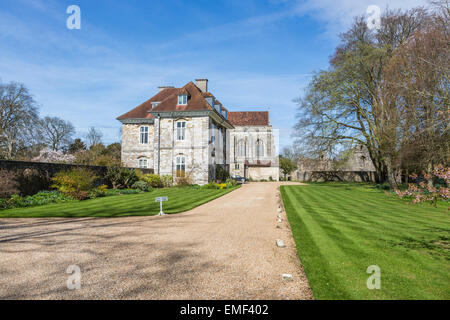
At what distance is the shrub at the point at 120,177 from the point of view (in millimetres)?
20078

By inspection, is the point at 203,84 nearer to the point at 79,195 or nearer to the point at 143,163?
the point at 143,163

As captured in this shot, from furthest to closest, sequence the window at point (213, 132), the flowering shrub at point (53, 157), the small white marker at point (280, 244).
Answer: the flowering shrub at point (53, 157)
the window at point (213, 132)
the small white marker at point (280, 244)

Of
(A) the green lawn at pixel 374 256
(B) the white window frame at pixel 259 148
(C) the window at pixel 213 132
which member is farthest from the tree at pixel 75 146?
(A) the green lawn at pixel 374 256

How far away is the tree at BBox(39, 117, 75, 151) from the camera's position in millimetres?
42312

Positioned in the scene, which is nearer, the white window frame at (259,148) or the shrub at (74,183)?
the shrub at (74,183)

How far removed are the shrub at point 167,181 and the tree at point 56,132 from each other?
89.7ft

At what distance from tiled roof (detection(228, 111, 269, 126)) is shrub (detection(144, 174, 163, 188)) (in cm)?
3193

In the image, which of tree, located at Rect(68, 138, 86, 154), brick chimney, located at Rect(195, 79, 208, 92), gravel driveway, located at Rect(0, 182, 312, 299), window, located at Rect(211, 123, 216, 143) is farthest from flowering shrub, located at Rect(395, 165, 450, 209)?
tree, located at Rect(68, 138, 86, 154)

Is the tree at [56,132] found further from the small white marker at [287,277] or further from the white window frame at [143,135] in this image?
the small white marker at [287,277]

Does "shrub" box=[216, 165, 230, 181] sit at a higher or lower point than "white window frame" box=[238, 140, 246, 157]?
lower

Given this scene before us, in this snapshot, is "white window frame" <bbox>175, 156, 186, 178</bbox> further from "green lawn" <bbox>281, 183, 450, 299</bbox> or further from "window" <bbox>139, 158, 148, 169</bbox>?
"green lawn" <bbox>281, 183, 450, 299</bbox>

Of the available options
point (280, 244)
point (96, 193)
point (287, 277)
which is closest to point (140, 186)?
point (96, 193)

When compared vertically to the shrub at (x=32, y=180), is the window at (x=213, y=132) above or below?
above
